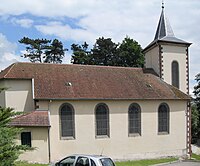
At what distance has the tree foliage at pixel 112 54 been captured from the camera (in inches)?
1834

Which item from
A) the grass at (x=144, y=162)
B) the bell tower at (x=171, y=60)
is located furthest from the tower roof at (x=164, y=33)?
the grass at (x=144, y=162)

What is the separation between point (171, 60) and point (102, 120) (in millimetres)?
10823

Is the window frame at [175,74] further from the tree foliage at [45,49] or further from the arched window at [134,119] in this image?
the tree foliage at [45,49]

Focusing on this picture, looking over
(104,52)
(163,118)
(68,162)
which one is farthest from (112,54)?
(68,162)

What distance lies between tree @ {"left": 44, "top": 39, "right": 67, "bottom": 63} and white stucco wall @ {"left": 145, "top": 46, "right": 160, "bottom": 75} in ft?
93.0

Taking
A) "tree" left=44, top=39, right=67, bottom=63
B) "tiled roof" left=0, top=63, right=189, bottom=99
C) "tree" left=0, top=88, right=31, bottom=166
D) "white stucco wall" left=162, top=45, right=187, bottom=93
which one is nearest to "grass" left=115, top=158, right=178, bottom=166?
"tiled roof" left=0, top=63, right=189, bottom=99

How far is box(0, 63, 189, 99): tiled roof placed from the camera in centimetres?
2375

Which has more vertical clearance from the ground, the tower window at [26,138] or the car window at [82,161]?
the car window at [82,161]

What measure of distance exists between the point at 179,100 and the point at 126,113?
5907 mm

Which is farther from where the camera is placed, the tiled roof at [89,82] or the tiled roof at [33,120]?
the tiled roof at [89,82]

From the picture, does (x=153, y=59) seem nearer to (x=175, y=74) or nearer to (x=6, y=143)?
(x=175, y=74)

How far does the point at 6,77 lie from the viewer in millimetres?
22766

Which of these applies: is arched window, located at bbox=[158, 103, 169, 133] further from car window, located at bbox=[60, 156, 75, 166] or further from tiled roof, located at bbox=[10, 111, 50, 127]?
car window, located at bbox=[60, 156, 75, 166]

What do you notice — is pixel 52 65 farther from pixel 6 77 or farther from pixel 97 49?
pixel 97 49
